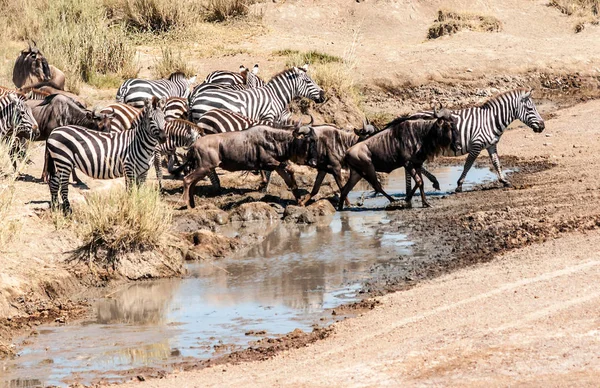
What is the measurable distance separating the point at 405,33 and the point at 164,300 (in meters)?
21.1

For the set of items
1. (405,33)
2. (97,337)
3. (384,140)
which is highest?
(405,33)

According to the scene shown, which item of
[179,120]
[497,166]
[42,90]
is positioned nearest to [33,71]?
[42,90]

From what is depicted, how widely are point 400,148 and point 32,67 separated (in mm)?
7936

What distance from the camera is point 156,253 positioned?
40.0 ft

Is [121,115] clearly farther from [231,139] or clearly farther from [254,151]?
[254,151]

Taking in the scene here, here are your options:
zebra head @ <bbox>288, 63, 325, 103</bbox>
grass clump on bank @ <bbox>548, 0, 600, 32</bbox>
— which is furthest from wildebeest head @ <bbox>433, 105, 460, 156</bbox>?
grass clump on bank @ <bbox>548, 0, 600, 32</bbox>

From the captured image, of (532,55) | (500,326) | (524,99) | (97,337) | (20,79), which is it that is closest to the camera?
(500,326)

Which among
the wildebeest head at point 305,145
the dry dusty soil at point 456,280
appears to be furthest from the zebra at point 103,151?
the wildebeest head at point 305,145

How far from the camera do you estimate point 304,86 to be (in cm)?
2017

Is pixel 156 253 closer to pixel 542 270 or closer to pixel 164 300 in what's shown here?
pixel 164 300

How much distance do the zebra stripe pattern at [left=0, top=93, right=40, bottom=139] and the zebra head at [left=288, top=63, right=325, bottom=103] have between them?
5.65 meters

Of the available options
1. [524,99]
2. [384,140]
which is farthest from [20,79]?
[524,99]

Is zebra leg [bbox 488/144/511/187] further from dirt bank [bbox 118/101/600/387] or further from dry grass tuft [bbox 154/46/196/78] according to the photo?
dry grass tuft [bbox 154/46/196/78]

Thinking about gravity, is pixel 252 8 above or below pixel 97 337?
above
